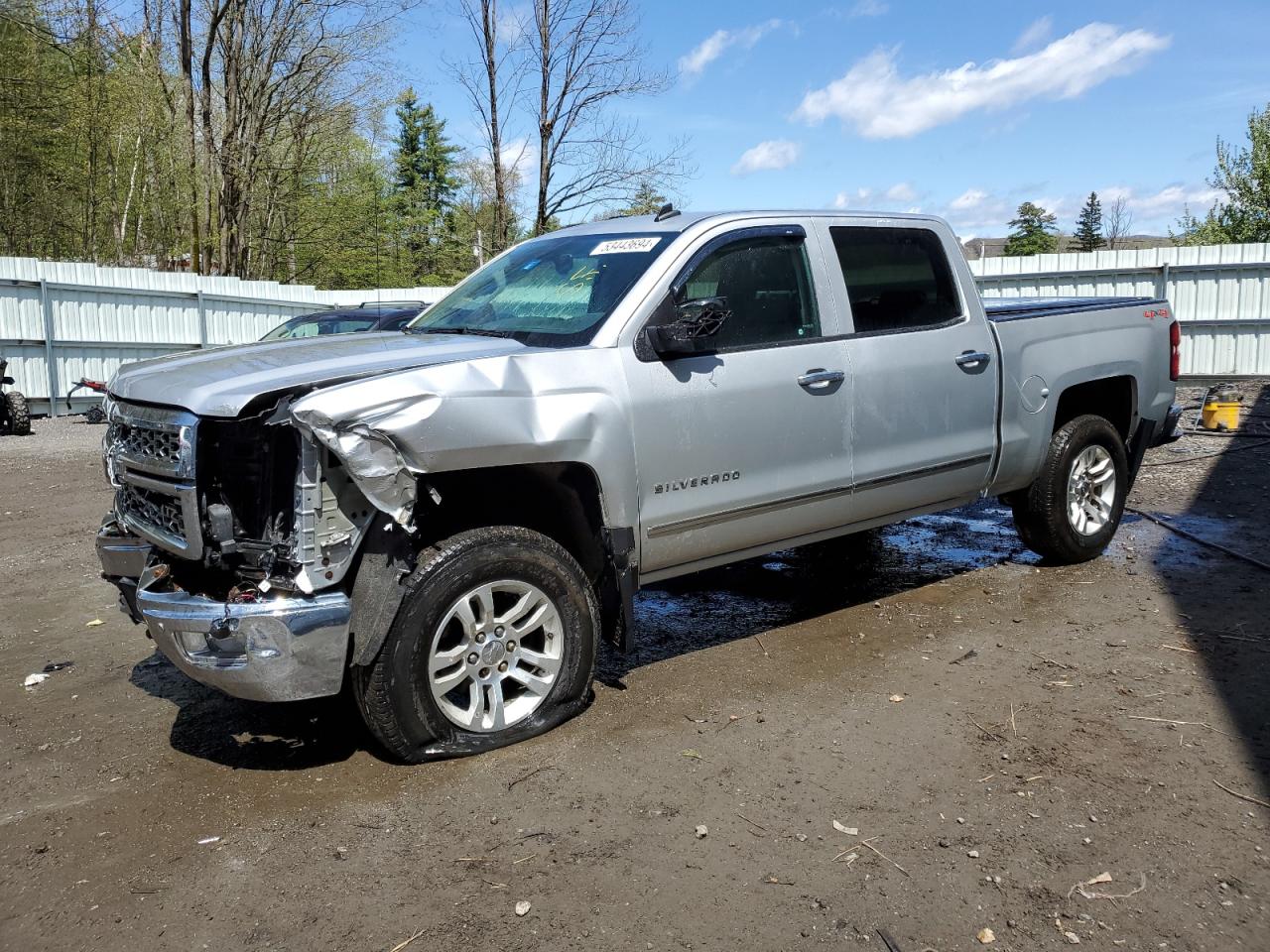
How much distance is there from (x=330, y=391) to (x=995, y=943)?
2543mm

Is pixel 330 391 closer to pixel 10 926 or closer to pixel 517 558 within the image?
pixel 517 558

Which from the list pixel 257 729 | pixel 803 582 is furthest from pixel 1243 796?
pixel 257 729

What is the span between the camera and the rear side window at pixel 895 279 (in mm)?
5125

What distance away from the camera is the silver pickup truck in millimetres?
3508

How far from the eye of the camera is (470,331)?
4727mm

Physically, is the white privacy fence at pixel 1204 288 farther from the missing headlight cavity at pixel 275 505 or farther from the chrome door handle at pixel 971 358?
the missing headlight cavity at pixel 275 505

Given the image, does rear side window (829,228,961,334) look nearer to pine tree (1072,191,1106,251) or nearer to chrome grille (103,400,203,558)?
chrome grille (103,400,203,558)

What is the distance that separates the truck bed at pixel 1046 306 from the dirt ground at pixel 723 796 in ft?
5.40

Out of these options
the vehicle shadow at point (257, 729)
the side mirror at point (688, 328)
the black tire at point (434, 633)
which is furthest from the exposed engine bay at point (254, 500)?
the side mirror at point (688, 328)

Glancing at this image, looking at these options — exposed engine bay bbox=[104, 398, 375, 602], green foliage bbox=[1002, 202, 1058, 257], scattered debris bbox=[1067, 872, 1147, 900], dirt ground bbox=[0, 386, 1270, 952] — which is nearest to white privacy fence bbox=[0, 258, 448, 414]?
dirt ground bbox=[0, 386, 1270, 952]

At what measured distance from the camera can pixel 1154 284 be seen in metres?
19.2

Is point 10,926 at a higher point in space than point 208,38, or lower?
lower

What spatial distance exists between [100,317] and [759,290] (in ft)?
55.2

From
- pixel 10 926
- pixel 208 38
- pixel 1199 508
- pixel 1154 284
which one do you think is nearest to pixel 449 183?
pixel 208 38
